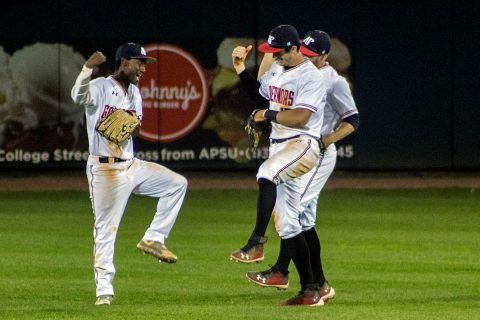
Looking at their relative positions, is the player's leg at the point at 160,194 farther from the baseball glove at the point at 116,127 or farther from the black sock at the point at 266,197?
the black sock at the point at 266,197

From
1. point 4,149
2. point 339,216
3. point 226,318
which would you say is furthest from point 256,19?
point 226,318

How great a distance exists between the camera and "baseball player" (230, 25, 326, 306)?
9719 mm

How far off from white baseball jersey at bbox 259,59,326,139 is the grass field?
1.35 meters

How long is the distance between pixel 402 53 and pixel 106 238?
550 inches

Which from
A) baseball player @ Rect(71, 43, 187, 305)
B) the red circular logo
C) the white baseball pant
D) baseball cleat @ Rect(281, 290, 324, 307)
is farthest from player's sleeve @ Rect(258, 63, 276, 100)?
the red circular logo

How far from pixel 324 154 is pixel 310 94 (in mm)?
837

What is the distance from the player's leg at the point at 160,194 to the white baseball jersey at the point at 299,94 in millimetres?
878

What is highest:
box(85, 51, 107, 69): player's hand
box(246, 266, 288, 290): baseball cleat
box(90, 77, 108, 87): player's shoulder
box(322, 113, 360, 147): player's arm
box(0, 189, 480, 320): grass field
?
box(85, 51, 107, 69): player's hand

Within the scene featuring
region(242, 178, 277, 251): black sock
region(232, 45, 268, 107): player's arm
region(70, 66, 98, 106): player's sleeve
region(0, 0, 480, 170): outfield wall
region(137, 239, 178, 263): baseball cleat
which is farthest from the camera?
region(0, 0, 480, 170): outfield wall

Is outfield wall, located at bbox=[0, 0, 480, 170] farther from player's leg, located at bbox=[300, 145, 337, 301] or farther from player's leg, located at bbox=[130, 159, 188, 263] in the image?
player's leg, located at bbox=[130, 159, 188, 263]

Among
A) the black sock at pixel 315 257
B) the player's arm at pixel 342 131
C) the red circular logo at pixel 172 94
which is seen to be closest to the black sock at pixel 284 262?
the black sock at pixel 315 257

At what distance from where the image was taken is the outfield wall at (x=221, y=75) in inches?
890

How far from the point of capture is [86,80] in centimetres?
959

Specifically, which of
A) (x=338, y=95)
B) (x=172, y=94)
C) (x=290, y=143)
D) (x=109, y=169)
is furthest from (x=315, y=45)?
(x=172, y=94)
